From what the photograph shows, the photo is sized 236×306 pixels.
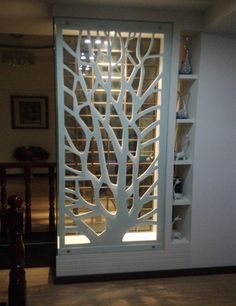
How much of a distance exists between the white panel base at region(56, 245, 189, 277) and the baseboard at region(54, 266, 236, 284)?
0.09 feet

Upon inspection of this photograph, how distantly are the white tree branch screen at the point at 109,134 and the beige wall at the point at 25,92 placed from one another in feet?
12.3

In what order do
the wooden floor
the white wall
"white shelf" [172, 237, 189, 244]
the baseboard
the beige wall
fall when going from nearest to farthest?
the wooden floor → the white wall → the baseboard → "white shelf" [172, 237, 189, 244] → the beige wall

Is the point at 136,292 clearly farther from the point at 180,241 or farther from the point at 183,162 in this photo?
the point at 183,162

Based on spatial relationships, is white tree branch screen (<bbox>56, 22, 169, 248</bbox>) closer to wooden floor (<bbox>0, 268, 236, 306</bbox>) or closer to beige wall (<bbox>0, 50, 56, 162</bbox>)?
wooden floor (<bbox>0, 268, 236, 306</bbox>)

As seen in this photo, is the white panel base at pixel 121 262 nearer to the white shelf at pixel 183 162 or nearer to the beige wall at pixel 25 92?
the white shelf at pixel 183 162

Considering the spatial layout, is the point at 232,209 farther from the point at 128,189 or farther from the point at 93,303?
the point at 93,303

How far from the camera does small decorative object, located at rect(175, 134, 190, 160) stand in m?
2.66

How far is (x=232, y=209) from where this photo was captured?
2.74m

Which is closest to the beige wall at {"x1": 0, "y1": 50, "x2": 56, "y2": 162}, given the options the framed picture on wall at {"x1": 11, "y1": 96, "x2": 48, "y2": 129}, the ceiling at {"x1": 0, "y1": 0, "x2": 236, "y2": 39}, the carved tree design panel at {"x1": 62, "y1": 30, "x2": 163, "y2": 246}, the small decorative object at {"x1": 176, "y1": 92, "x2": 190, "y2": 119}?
the framed picture on wall at {"x1": 11, "y1": 96, "x2": 48, "y2": 129}

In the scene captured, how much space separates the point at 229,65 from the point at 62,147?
60.8 inches

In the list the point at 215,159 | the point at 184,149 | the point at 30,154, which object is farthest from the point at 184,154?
the point at 30,154

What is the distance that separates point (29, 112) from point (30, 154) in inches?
33.7

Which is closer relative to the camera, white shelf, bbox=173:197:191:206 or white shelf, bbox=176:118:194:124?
white shelf, bbox=176:118:194:124

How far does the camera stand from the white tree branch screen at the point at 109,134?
2.44 metres
